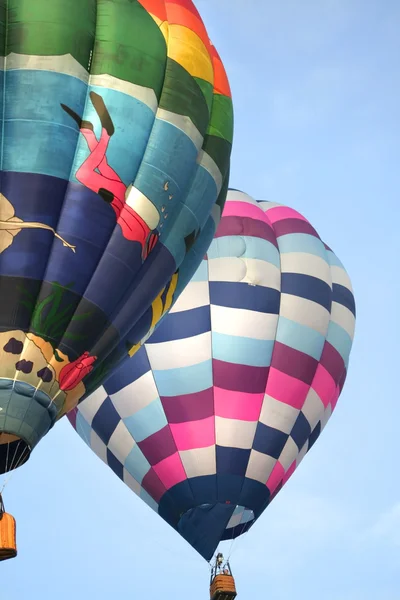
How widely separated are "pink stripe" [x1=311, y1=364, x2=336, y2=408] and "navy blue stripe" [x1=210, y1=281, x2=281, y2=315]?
981 millimetres

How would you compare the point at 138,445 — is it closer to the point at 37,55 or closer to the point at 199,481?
the point at 199,481

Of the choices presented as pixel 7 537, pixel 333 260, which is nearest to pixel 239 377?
pixel 333 260

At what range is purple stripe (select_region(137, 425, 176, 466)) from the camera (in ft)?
55.0

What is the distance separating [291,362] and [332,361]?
91 cm

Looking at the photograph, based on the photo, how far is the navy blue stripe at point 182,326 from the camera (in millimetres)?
17156

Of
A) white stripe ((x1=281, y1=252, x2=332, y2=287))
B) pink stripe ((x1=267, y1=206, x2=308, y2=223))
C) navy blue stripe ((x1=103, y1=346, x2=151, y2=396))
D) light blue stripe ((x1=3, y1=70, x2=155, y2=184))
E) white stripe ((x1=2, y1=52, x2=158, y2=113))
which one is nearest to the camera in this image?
light blue stripe ((x1=3, y1=70, x2=155, y2=184))

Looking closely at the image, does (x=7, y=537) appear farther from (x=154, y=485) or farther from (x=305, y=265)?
(x=305, y=265)

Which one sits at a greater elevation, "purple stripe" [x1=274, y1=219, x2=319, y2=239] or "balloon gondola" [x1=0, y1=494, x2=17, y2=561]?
"purple stripe" [x1=274, y1=219, x2=319, y2=239]

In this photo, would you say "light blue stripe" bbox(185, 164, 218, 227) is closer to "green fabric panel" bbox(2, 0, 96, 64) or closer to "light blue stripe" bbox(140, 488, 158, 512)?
"green fabric panel" bbox(2, 0, 96, 64)

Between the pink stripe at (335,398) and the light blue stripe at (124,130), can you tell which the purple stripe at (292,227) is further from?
the light blue stripe at (124,130)

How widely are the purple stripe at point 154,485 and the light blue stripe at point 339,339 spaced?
2.90 m

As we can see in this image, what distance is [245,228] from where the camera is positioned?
18.2 m

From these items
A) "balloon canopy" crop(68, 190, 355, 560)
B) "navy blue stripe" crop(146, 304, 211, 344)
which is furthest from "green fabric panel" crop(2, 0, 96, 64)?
"navy blue stripe" crop(146, 304, 211, 344)

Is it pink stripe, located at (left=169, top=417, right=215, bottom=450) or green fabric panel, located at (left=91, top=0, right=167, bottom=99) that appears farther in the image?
pink stripe, located at (left=169, top=417, right=215, bottom=450)
